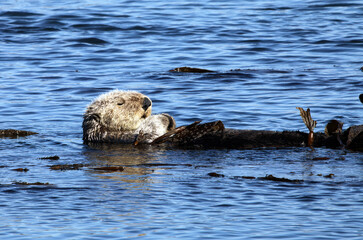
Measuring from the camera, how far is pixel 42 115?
Answer: 8789 mm

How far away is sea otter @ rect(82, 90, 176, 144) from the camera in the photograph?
6.87 m

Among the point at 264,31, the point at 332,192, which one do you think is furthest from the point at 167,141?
the point at 264,31

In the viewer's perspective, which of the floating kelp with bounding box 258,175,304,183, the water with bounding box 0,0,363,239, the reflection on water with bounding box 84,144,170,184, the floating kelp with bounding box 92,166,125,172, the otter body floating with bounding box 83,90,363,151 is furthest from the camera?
the otter body floating with bounding box 83,90,363,151

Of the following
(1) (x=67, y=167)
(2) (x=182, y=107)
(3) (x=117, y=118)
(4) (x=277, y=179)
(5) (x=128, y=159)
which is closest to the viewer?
(4) (x=277, y=179)

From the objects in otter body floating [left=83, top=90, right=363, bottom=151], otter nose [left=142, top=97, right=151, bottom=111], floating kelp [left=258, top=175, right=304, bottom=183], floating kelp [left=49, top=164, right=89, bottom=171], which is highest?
otter nose [left=142, top=97, right=151, bottom=111]

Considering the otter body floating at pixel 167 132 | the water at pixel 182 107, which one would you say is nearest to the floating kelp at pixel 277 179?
the water at pixel 182 107

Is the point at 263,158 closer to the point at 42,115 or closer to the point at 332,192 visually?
the point at 332,192

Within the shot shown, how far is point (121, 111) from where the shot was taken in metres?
6.89

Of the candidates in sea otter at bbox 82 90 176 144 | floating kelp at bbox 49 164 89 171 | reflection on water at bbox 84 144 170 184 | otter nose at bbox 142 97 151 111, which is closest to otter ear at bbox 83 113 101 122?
sea otter at bbox 82 90 176 144

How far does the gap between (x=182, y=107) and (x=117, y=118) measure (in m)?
2.09

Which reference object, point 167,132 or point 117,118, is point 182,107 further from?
point 167,132

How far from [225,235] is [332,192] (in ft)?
3.56

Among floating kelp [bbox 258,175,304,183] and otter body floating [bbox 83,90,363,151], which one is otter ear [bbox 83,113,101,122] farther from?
floating kelp [bbox 258,175,304,183]

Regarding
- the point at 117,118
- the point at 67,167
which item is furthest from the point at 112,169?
the point at 117,118
